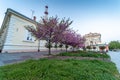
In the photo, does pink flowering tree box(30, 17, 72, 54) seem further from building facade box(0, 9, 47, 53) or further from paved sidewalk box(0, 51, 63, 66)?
building facade box(0, 9, 47, 53)

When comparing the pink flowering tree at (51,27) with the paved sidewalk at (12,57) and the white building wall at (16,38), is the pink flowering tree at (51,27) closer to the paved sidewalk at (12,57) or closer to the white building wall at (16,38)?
the paved sidewalk at (12,57)

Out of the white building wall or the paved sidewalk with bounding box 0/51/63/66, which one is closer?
the paved sidewalk with bounding box 0/51/63/66

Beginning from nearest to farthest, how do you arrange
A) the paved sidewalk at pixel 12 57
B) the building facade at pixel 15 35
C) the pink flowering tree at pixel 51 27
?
the paved sidewalk at pixel 12 57 < the pink flowering tree at pixel 51 27 < the building facade at pixel 15 35

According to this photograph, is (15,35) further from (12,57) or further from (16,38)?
(12,57)

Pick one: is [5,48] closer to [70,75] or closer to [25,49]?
[25,49]

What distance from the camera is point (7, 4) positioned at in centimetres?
1288

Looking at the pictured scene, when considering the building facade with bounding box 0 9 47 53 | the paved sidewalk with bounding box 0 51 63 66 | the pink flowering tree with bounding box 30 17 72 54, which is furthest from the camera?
the building facade with bounding box 0 9 47 53

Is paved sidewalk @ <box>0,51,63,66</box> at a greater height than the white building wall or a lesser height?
lesser

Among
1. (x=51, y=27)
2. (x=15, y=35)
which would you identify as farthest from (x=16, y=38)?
(x=51, y=27)

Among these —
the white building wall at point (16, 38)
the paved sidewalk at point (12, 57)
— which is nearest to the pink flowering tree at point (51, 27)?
the paved sidewalk at point (12, 57)

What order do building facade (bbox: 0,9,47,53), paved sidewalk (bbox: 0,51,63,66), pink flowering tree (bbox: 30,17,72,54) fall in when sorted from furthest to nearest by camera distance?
1. building facade (bbox: 0,9,47,53)
2. pink flowering tree (bbox: 30,17,72,54)
3. paved sidewalk (bbox: 0,51,63,66)

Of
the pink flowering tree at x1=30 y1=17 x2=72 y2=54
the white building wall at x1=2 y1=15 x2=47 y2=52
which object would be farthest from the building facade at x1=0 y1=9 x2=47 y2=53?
the pink flowering tree at x1=30 y1=17 x2=72 y2=54

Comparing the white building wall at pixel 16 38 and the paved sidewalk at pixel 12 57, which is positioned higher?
the white building wall at pixel 16 38

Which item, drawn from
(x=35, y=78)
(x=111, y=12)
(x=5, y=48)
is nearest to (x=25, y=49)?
(x=5, y=48)
